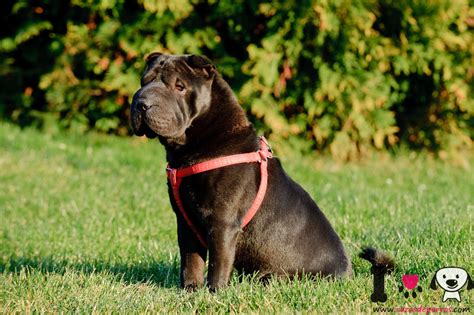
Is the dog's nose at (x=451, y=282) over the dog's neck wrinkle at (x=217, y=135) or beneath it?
beneath

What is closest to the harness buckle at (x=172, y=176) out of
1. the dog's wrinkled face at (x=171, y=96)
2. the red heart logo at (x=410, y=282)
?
the dog's wrinkled face at (x=171, y=96)

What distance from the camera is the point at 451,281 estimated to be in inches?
142

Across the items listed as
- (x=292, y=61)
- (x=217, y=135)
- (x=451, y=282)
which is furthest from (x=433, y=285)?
(x=292, y=61)

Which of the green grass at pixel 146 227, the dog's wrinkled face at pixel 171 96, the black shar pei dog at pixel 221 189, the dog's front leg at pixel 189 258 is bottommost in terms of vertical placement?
the green grass at pixel 146 227

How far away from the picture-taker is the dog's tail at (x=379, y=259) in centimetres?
388

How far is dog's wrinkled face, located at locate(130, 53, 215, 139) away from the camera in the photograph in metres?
3.71

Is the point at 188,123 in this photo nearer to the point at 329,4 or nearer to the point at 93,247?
the point at 93,247

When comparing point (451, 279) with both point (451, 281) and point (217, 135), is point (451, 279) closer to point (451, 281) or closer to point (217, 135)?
point (451, 281)

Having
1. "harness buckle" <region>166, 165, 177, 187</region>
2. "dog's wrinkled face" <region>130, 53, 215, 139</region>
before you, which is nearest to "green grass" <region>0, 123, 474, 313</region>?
"harness buckle" <region>166, 165, 177, 187</region>

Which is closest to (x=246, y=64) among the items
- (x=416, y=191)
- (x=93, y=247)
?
A: (x=416, y=191)

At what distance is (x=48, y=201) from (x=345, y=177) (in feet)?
12.0

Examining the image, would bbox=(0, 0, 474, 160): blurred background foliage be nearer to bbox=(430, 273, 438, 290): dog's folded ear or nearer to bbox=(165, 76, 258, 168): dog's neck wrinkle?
bbox=(165, 76, 258, 168): dog's neck wrinkle

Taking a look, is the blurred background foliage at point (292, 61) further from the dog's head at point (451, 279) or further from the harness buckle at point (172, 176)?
the dog's head at point (451, 279)

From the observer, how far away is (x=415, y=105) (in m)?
10.5
